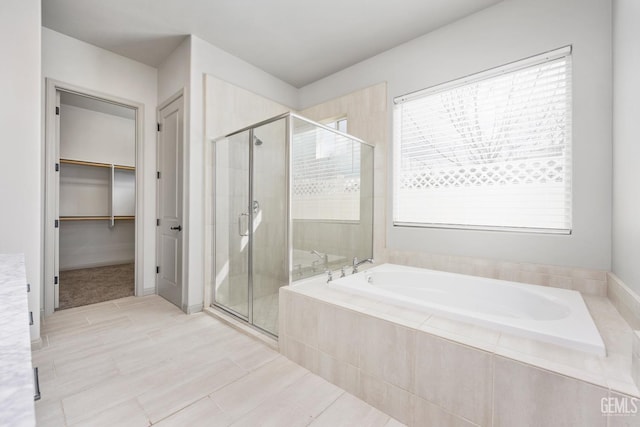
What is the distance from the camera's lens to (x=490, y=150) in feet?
7.44

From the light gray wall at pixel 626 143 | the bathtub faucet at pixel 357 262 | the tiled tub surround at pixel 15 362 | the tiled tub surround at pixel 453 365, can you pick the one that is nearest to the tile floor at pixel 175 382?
the tiled tub surround at pixel 453 365

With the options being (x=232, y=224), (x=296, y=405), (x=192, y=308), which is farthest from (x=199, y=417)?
(x=232, y=224)

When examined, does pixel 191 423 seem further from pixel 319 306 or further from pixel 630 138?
pixel 630 138

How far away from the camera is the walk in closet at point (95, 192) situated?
4.23 m

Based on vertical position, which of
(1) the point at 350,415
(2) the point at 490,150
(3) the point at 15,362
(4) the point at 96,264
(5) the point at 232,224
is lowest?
(1) the point at 350,415

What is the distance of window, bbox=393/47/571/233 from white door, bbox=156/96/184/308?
224 centimetres

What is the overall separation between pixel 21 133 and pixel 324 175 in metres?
2.20

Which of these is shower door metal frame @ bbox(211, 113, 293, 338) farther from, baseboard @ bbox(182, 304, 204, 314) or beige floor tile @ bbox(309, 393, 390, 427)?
beige floor tile @ bbox(309, 393, 390, 427)

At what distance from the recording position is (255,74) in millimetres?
3336

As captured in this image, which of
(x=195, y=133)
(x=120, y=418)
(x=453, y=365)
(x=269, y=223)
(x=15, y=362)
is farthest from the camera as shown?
(x=195, y=133)

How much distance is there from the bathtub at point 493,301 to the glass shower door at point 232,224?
988mm

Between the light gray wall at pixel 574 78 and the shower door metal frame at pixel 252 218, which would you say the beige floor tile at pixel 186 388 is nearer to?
the shower door metal frame at pixel 252 218

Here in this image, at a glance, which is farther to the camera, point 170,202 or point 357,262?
point 170,202

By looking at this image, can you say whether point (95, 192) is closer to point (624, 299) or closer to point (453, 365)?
point (453, 365)
